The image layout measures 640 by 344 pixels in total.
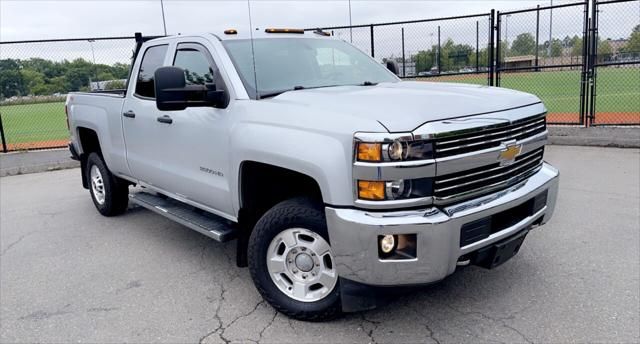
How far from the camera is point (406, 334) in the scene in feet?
11.2

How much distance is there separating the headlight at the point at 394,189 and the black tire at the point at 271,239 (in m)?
0.45

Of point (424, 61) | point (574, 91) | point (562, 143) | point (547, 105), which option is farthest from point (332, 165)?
point (574, 91)

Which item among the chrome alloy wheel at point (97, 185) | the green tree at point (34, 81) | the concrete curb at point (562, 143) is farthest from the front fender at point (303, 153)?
the green tree at point (34, 81)

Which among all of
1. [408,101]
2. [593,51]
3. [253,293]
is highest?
[593,51]

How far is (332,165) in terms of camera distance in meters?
3.07

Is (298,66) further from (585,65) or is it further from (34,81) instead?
(34,81)

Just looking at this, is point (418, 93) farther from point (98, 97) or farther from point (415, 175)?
point (98, 97)

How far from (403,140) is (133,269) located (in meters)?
3.04

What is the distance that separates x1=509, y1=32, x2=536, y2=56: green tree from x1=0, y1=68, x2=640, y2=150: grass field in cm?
109

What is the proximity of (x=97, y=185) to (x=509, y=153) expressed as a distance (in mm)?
5156

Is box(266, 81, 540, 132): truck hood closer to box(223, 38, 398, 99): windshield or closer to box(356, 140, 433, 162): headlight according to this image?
box(356, 140, 433, 162): headlight

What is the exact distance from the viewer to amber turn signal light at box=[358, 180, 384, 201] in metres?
2.96

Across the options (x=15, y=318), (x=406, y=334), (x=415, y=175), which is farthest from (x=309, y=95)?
(x=15, y=318)

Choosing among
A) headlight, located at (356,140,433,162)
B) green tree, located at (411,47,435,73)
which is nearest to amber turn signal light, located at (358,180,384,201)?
headlight, located at (356,140,433,162)
